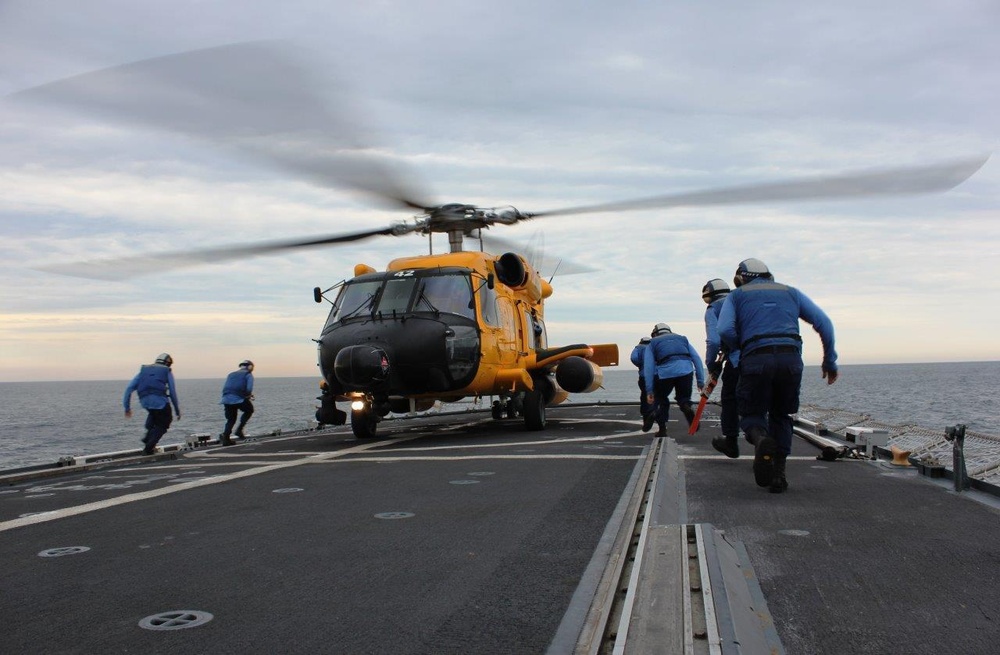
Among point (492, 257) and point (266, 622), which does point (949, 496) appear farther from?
point (492, 257)

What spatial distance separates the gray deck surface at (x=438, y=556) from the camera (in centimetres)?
297

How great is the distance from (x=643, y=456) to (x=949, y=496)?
331 cm

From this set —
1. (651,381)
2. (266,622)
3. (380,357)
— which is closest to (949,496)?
(266,622)

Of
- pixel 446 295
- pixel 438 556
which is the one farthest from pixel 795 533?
pixel 446 295

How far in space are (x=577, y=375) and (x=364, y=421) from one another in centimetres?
419

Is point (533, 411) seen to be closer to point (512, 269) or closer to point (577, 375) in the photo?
point (577, 375)

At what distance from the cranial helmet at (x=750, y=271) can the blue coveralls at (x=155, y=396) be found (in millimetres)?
8868

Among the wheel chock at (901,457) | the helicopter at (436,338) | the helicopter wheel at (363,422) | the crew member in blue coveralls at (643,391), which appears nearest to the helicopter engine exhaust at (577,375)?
the helicopter at (436,338)

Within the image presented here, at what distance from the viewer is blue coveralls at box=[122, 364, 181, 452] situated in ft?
39.7

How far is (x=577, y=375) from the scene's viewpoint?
48.1ft

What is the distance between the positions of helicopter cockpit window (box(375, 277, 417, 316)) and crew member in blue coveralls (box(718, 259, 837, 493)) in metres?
6.53

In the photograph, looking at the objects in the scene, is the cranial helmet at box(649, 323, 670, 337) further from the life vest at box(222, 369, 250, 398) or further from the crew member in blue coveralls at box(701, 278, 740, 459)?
the life vest at box(222, 369, 250, 398)

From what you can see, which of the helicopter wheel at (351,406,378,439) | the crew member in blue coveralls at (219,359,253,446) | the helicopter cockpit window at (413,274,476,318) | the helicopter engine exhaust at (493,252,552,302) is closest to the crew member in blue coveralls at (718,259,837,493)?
the helicopter cockpit window at (413,274,476,318)

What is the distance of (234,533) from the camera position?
4871mm
